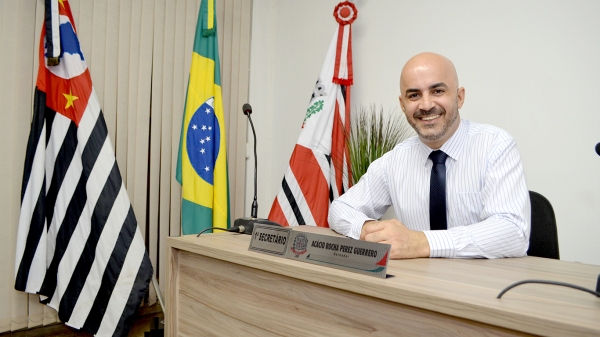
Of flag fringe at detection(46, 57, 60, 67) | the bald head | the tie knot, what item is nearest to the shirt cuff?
the tie knot

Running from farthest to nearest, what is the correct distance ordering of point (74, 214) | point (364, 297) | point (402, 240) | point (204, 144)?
1. point (204, 144)
2. point (74, 214)
3. point (402, 240)
4. point (364, 297)

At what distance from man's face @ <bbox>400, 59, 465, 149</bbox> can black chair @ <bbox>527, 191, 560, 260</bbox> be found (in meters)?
0.39

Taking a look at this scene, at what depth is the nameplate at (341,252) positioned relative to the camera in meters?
0.94

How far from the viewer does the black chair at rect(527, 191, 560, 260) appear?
4.86ft

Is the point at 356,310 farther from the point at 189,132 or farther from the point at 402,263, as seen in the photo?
the point at 189,132

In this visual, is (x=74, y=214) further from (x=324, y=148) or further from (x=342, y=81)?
(x=342, y=81)

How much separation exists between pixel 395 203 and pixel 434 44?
1.24 meters

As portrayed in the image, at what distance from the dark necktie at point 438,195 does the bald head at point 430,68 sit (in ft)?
0.97

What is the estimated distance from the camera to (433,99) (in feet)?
5.24

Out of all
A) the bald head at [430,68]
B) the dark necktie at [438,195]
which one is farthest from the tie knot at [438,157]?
the bald head at [430,68]

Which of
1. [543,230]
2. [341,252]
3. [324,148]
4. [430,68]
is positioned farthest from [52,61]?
[543,230]

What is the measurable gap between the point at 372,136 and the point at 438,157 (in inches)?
35.8

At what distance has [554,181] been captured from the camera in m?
2.09

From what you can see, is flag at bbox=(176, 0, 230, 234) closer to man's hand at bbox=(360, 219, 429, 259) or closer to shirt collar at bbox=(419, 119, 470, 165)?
shirt collar at bbox=(419, 119, 470, 165)
